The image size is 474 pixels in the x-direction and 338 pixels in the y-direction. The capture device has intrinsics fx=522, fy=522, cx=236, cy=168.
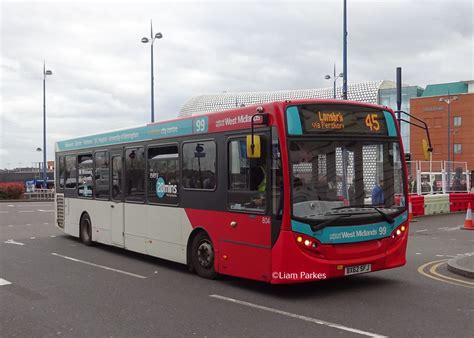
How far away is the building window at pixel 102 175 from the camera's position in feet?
40.1

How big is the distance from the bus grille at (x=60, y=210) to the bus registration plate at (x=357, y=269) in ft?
32.9

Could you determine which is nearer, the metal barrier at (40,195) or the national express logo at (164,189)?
the national express logo at (164,189)

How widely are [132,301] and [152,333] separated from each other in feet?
5.33

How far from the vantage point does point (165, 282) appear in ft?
28.1

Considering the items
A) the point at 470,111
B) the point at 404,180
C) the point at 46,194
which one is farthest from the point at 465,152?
the point at 404,180

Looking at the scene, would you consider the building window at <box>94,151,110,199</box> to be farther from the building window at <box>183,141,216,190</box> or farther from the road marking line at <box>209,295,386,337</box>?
the road marking line at <box>209,295,386,337</box>

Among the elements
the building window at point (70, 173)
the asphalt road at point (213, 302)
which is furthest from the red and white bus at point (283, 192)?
the building window at point (70, 173)

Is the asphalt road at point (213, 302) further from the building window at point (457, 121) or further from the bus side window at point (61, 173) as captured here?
the building window at point (457, 121)

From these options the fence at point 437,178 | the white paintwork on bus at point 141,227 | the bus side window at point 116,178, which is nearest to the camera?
the white paintwork on bus at point 141,227

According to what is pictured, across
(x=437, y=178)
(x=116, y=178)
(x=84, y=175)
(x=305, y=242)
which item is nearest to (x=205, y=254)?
(x=305, y=242)

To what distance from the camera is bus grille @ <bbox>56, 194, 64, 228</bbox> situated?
15.0 m

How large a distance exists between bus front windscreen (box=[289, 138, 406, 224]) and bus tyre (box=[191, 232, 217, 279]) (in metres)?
2.16

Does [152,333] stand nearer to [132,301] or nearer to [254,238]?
[132,301]

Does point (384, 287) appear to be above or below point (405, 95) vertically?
below
